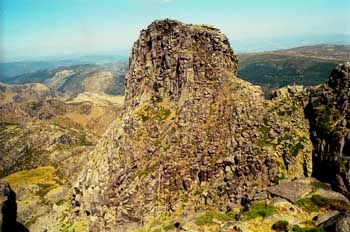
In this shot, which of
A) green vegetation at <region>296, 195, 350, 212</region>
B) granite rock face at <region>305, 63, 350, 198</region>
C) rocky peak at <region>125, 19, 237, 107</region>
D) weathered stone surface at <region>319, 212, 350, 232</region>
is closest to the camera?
weathered stone surface at <region>319, 212, 350, 232</region>

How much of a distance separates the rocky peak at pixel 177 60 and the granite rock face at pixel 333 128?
18.4m

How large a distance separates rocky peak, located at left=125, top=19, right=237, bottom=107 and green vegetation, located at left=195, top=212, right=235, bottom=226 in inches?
1069

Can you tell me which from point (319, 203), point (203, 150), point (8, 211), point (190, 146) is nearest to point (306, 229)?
point (319, 203)

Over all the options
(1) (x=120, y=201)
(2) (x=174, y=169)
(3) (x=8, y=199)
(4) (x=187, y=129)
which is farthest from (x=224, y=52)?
(3) (x=8, y=199)

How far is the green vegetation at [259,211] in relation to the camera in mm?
52281

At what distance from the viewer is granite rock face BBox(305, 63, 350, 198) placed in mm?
57719

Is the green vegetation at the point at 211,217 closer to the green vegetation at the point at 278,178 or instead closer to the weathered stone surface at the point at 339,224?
the green vegetation at the point at 278,178

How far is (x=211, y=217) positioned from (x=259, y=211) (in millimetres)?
9122

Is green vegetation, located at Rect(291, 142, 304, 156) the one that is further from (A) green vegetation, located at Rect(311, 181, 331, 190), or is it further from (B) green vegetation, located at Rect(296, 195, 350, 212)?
(B) green vegetation, located at Rect(296, 195, 350, 212)

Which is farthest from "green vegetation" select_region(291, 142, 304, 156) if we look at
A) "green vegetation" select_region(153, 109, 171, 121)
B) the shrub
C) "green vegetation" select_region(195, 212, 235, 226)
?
"green vegetation" select_region(153, 109, 171, 121)

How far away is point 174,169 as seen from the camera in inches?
2948

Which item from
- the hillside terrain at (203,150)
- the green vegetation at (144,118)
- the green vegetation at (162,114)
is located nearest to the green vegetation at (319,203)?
the hillside terrain at (203,150)

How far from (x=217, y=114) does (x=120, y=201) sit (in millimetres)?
24723

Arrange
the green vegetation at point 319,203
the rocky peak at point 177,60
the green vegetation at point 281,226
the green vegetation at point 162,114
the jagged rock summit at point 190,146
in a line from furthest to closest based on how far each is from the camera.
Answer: the rocky peak at point 177,60
the green vegetation at point 162,114
the jagged rock summit at point 190,146
the green vegetation at point 319,203
the green vegetation at point 281,226
